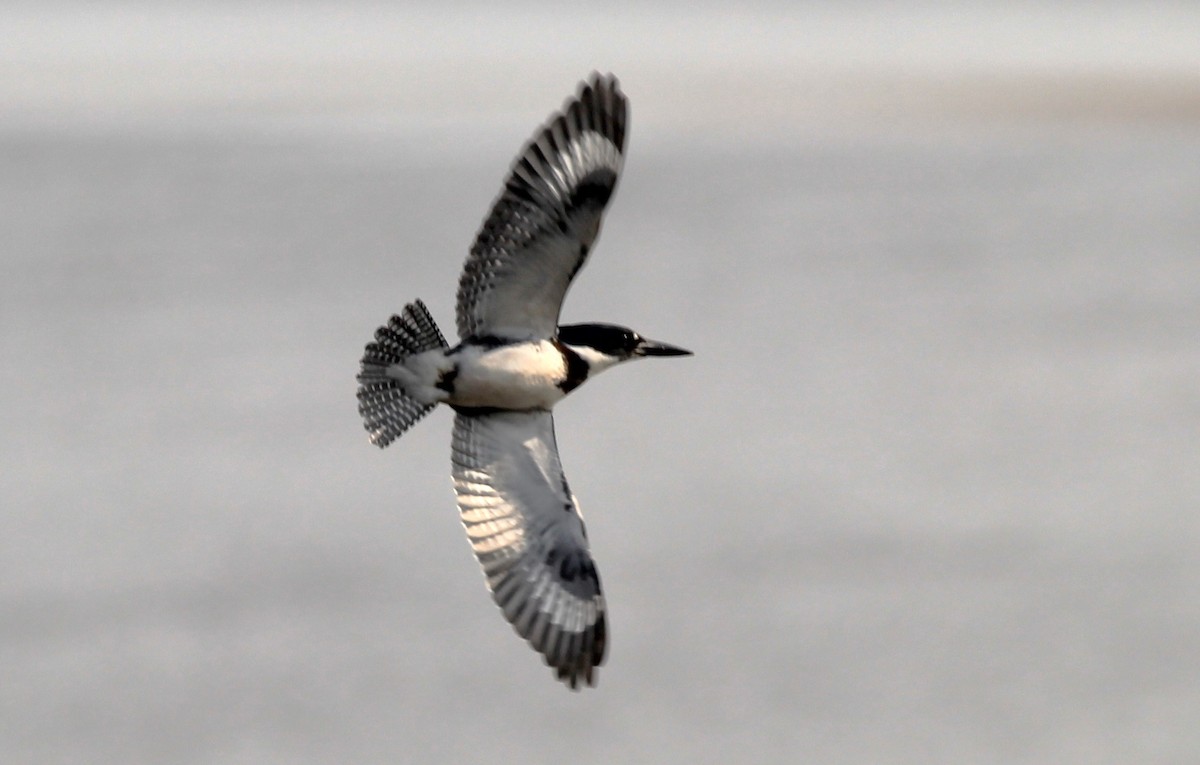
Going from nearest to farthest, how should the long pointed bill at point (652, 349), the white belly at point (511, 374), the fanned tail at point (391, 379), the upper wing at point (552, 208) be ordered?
1. the upper wing at point (552, 208)
2. the white belly at point (511, 374)
3. the fanned tail at point (391, 379)
4. the long pointed bill at point (652, 349)

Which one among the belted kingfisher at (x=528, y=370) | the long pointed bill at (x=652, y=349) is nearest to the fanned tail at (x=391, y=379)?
the belted kingfisher at (x=528, y=370)

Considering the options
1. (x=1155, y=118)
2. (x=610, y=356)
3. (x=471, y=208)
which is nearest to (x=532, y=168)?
(x=610, y=356)

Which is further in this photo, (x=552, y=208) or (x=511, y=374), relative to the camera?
(x=511, y=374)

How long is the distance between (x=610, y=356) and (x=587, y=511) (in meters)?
9.27

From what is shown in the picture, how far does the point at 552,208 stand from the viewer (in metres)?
5.91

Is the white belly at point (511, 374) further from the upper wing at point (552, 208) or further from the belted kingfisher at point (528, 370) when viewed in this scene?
the upper wing at point (552, 208)

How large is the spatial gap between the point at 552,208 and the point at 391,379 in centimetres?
76

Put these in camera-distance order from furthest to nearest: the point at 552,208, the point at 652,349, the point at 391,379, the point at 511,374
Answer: the point at 652,349 < the point at 391,379 < the point at 511,374 < the point at 552,208

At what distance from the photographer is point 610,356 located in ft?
20.7

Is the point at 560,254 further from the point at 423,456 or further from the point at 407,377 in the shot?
the point at 423,456

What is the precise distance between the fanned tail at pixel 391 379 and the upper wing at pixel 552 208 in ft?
0.66

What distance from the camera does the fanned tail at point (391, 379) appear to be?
621cm

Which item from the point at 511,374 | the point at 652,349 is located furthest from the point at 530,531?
the point at 652,349

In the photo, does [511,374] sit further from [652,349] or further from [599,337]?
[652,349]
